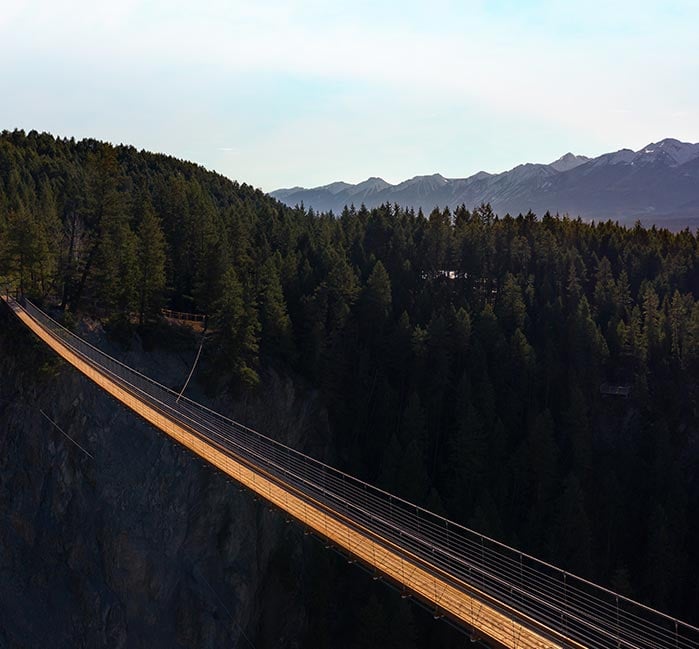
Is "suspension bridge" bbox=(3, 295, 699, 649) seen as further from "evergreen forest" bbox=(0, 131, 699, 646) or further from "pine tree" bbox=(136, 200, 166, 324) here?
"evergreen forest" bbox=(0, 131, 699, 646)

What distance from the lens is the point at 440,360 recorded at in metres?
47.1

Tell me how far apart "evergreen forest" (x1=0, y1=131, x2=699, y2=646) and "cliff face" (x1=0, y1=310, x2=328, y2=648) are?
18.3 ft

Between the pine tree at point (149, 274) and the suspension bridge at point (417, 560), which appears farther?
the pine tree at point (149, 274)

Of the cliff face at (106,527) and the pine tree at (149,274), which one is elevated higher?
the pine tree at (149,274)

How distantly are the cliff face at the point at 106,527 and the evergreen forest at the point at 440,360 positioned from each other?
220 inches

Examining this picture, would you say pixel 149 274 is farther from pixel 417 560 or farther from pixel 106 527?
pixel 417 560

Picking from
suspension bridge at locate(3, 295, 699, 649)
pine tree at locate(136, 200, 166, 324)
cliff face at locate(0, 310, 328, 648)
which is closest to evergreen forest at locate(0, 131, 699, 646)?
pine tree at locate(136, 200, 166, 324)

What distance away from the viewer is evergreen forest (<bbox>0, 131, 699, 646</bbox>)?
38688 millimetres

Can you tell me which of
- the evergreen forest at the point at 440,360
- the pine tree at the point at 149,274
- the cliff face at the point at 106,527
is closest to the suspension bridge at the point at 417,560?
the cliff face at the point at 106,527

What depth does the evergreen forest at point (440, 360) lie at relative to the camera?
127ft

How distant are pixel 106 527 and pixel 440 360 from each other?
2589 centimetres

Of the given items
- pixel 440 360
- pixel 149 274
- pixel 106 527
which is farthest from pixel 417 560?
pixel 440 360

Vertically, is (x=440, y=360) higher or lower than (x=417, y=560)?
lower

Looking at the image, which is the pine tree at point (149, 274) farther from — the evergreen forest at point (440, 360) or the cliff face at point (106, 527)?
the cliff face at point (106, 527)
